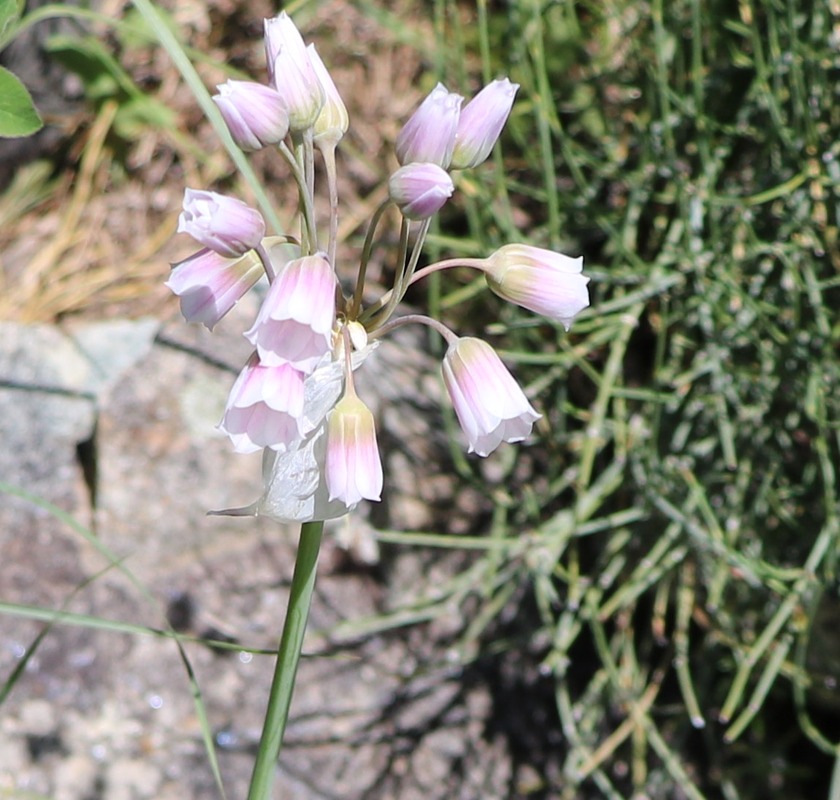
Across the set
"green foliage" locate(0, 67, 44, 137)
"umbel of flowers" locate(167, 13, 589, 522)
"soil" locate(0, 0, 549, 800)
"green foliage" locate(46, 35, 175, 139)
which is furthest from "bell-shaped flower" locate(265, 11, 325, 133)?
"green foliage" locate(46, 35, 175, 139)

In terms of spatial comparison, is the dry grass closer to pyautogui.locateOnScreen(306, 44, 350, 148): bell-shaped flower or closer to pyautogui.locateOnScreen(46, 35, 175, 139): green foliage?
pyautogui.locateOnScreen(46, 35, 175, 139): green foliage

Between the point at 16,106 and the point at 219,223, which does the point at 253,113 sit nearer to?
the point at 219,223

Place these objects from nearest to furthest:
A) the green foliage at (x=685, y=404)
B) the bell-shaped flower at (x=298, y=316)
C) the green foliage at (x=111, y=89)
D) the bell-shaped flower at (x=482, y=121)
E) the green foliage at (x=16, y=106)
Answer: the bell-shaped flower at (x=298, y=316) < the bell-shaped flower at (x=482, y=121) < the green foliage at (x=16, y=106) < the green foliage at (x=685, y=404) < the green foliage at (x=111, y=89)

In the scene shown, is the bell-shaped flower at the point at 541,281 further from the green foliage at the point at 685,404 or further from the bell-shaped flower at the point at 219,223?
the green foliage at the point at 685,404

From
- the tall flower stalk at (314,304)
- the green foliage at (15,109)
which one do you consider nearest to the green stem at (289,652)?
the tall flower stalk at (314,304)

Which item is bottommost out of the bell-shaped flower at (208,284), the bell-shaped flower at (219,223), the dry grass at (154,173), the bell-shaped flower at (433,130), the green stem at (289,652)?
the dry grass at (154,173)

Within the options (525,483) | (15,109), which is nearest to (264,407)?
(15,109)

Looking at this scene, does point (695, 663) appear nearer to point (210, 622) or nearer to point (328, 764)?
point (328, 764)
